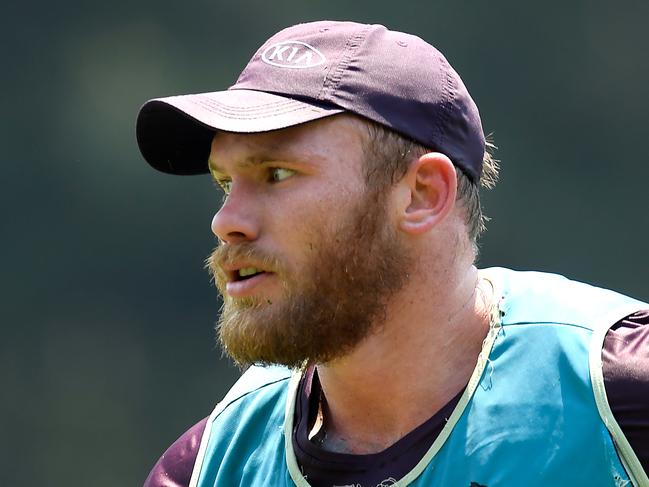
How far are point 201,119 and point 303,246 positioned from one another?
10.9 inches

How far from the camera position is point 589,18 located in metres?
4.41

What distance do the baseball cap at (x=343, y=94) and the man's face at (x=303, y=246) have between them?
43 mm

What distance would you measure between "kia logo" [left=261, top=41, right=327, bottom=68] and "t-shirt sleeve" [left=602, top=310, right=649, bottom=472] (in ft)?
2.27

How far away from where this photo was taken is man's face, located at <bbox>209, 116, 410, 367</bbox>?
217 centimetres

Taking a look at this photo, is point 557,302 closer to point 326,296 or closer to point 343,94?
point 326,296

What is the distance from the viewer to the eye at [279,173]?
2.19m

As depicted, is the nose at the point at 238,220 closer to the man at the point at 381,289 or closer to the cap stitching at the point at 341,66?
the man at the point at 381,289

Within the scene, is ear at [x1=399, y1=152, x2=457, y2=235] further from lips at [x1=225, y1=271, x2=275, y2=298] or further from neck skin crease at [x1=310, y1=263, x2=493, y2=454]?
lips at [x1=225, y1=271, x2=275, y2=298]

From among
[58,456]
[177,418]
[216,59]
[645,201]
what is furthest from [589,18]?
[58,456]

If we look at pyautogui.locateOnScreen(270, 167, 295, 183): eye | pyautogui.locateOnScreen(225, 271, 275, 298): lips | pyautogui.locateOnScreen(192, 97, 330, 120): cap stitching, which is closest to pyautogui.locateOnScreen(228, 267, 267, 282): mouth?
pyautogui.locateOnScreen(225, 271, 275, 298): lips

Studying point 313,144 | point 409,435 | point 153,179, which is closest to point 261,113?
point 313,144

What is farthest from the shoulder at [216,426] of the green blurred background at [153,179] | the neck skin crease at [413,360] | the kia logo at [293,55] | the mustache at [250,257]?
the green blurred background at [153,179]

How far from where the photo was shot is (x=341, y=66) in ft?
7.27

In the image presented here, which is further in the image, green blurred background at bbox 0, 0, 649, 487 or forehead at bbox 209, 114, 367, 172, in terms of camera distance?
green blurred background at bbox 0, 0, 649, 487
